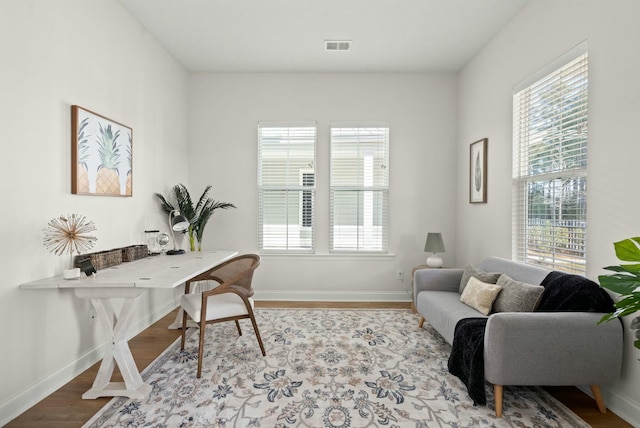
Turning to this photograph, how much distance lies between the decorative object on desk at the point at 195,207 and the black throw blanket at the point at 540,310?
10.3 ft

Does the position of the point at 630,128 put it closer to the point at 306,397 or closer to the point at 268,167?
the point at 306,397

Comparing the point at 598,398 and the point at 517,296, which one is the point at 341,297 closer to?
the point at 517,296

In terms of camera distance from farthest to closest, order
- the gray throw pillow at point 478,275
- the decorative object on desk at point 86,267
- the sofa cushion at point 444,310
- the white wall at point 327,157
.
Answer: the white wall at point 327,157
the gray throw pillow at point 478,275
the sofa cushion at point 444,310
the decorative object on desk at point 86,267

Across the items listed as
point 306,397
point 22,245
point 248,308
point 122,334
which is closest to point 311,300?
point 248,308

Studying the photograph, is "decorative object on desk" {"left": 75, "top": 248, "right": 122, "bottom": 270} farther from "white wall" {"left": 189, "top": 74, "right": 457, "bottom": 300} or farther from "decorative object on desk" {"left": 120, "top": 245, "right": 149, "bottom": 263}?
"white wall" {"left": 189, "top": 74, "right": 457, "bottom": 300}

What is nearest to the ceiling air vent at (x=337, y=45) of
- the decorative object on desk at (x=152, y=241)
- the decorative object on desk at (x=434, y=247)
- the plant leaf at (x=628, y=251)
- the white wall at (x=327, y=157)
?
the white wall at (x=327, y=157)

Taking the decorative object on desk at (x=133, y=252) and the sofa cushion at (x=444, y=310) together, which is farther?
the decorative object on desk at (x=133, y=252)

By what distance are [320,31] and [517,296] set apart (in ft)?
10.1

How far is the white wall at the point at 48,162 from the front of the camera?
208 cm

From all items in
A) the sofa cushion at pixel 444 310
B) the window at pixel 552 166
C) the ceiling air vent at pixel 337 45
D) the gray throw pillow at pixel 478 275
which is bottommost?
the sofa cushion at pixel 444 310

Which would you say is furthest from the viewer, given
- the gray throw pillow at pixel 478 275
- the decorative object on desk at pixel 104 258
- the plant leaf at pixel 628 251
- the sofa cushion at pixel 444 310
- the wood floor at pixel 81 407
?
the gray throw pillow at pixel 478 275

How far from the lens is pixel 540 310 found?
247 centimetres

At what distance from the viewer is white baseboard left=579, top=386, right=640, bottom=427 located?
2.05 m

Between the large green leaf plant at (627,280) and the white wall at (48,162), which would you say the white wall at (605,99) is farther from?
the white wall at (48,162)
